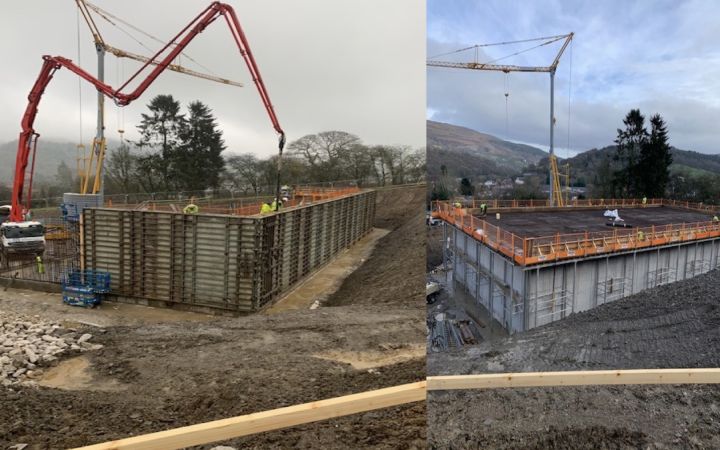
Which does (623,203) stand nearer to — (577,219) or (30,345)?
(577,219)

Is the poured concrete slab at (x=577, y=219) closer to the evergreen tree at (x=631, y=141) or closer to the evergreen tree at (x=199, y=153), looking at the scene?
the evergreen tree at (x=631, y=141)

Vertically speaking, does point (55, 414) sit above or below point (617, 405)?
above

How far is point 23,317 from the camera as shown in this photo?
1.76 metres

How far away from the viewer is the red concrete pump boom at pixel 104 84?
1676 mm

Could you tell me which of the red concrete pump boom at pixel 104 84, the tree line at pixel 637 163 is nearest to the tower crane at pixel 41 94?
the red concrete pump boom at pixel 104 84

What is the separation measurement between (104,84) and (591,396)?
285 cm

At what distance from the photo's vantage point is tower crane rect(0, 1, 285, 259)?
1.68 meters

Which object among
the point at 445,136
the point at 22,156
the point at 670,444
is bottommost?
the point at 670,444

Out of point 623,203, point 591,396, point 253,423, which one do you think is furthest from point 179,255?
point 623,203

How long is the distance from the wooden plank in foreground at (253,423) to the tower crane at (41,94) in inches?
40.7

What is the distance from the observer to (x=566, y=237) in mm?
2074

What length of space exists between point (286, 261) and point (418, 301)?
0.79 metres

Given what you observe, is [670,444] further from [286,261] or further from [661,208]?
[286,261]

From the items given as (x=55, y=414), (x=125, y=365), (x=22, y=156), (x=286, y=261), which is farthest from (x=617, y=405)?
(x=22, y=156)
